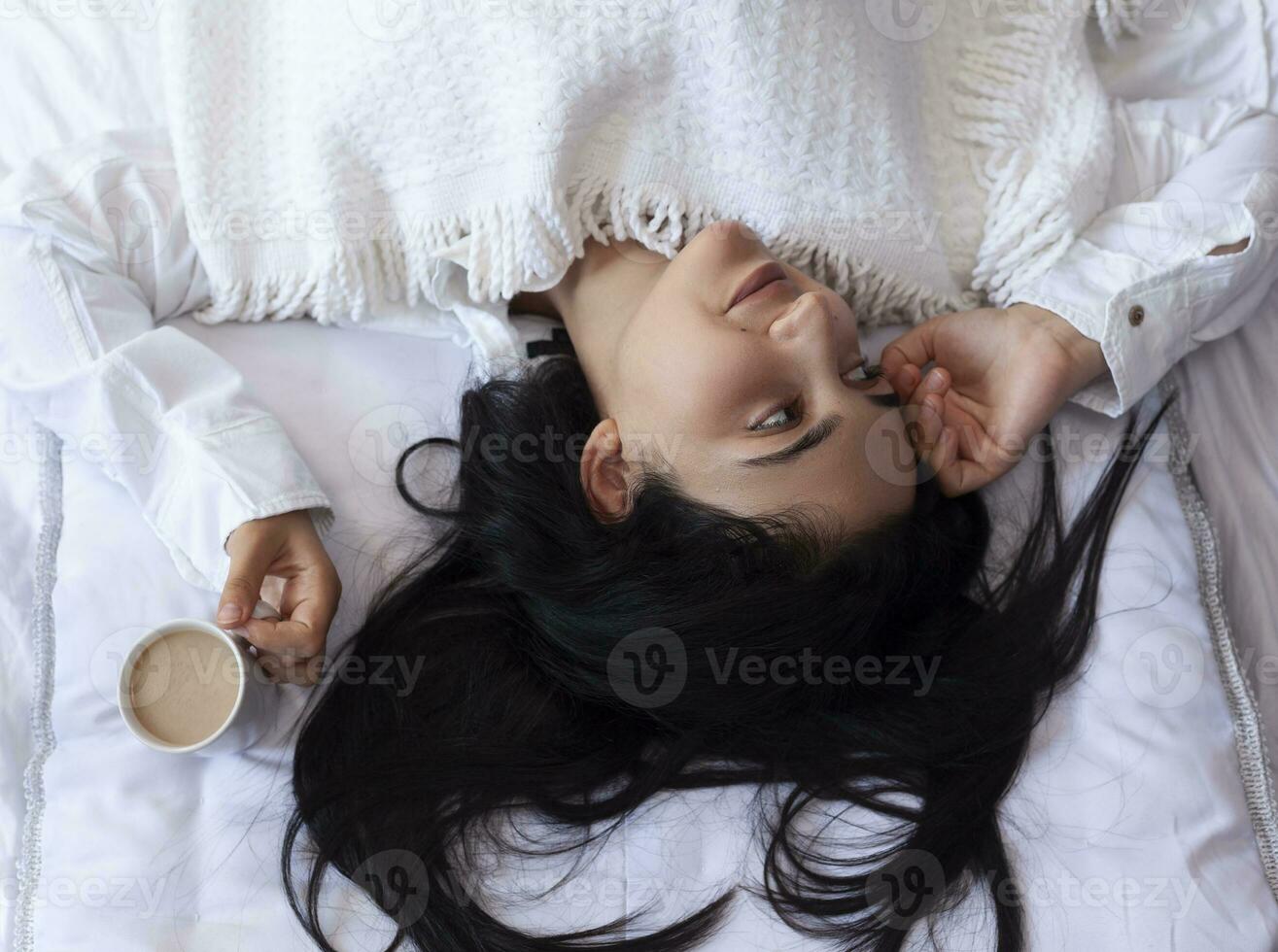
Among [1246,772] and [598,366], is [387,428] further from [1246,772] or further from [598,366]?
[1246,772]

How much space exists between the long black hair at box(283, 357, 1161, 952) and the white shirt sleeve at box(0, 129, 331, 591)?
187 mm

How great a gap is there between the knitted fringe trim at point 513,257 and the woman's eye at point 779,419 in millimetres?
255

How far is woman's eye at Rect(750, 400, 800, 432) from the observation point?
99 cm

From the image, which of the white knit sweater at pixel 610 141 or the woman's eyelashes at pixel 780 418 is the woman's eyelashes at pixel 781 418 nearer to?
the woman's eyelashes at pixel 780 418

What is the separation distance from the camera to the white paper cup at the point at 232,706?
3.00 ft

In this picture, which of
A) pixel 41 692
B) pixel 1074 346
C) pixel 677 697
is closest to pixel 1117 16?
pixel 1074 346

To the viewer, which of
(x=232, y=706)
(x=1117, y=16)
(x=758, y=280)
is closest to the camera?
(x=232, y=706)

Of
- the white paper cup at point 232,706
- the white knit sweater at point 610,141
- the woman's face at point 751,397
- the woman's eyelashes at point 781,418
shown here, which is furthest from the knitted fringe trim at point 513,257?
the white paper cup at point 232,706

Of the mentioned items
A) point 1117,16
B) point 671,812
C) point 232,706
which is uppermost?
point 1117,16

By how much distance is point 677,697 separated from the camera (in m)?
1.03

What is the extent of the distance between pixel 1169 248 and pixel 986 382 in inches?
10.3

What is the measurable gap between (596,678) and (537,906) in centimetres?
22

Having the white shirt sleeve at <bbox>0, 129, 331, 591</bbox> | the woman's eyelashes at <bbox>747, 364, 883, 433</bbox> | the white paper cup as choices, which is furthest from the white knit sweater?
the white paper cup

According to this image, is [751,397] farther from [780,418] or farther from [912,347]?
[912,347]
